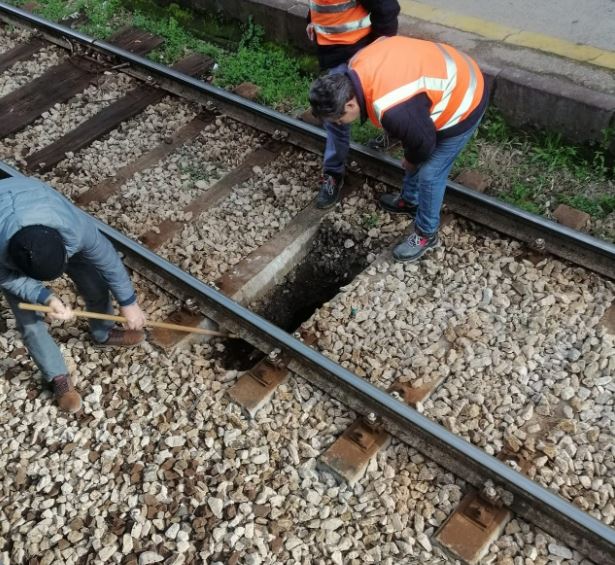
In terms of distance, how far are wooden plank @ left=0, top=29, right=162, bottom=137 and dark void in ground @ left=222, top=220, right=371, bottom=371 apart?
125 inches

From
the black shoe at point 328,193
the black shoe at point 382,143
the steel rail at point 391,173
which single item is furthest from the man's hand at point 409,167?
the black shoe at point 382,143

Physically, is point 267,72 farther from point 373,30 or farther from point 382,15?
point 382,15

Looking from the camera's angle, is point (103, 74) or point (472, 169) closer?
point (472, 169)

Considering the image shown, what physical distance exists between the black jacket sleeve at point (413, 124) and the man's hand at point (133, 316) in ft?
5.86

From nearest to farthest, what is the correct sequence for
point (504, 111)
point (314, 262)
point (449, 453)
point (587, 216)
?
1. point (449, 453)
2. point (587, 216)
3. point (314, 262)
4. point (504, 111)

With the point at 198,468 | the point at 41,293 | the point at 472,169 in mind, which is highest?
the point at 41,293

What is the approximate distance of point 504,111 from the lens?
552cm

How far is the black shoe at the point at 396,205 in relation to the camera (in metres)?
4.90

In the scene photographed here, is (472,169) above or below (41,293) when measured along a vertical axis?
below

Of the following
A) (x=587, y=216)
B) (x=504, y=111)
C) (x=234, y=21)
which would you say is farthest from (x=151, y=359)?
(x=234, y=21)

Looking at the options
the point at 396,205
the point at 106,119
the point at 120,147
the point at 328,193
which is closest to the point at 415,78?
the point at 396,205

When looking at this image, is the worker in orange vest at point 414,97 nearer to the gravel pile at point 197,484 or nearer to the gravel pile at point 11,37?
the gravel pile at point 197,484

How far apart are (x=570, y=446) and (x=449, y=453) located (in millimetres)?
645

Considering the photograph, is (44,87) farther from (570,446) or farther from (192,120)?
(570,446)
